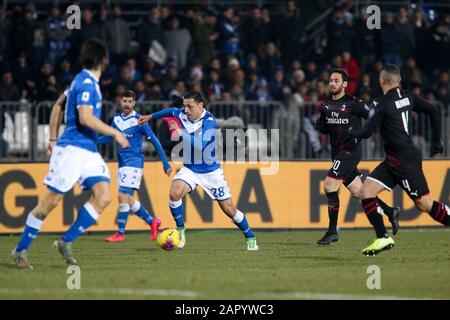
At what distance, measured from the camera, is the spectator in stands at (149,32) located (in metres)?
24.6

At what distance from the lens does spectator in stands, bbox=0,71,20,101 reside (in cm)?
2236

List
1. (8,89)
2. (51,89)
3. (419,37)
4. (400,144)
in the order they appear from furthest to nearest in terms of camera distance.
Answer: (419,37), (51,89), (8,89), (400,144)

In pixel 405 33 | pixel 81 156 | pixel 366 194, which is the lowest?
pixel 366 194

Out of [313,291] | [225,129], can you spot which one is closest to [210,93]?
[225,129]

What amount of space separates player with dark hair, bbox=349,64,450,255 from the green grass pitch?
0.78 metres

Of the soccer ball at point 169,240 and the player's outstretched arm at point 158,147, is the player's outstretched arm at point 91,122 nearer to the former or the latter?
the soccer ball at point 169,240

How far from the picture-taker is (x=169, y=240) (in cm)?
1548

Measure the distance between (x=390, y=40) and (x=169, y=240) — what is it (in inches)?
473

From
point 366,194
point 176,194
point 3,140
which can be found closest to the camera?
point 366,194

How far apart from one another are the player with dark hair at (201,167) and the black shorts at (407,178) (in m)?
2.59

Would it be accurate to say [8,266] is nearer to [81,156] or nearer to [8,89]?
[81,156]

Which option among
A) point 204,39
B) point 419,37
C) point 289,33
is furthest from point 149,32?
point 419,37

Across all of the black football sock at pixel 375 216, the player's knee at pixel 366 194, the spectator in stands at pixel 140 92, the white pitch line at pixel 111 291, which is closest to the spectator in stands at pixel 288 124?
the spectator in stands at pixel 140 92
